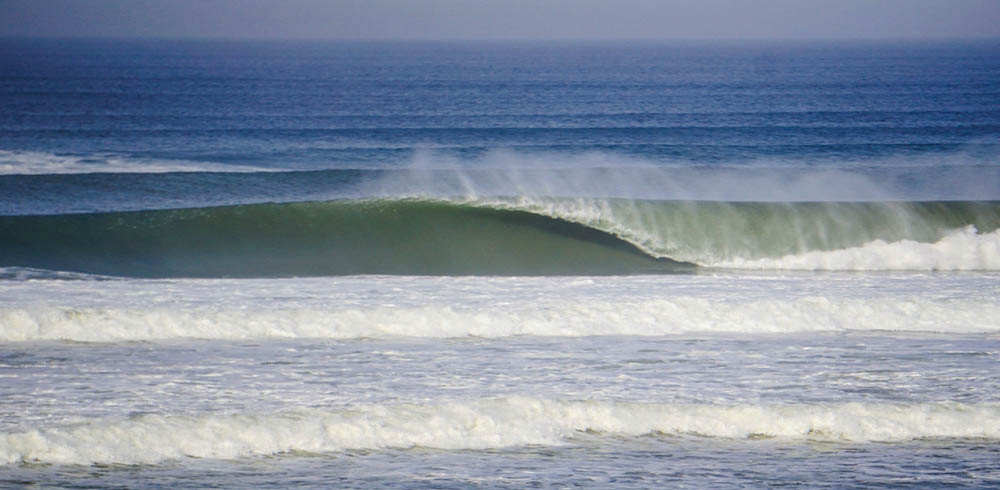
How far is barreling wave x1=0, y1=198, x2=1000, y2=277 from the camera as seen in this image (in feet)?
43.9

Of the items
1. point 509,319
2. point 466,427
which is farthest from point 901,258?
point 466,427

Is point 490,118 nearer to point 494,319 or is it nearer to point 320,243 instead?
point 320,243

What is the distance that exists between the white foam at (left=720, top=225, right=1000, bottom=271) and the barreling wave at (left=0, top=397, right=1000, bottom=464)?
21.7ft

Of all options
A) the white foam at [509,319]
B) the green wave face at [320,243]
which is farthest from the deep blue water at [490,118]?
the white foam at [509,319]

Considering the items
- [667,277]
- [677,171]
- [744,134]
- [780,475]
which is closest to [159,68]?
[744,134]

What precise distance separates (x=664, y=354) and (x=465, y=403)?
232 cm

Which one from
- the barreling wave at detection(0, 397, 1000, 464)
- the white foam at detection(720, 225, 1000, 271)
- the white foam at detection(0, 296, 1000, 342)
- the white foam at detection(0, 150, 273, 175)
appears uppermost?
the white foam at detection(0, 150, 273, 175)

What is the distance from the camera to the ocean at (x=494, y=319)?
21.6 ft

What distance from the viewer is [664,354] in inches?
351

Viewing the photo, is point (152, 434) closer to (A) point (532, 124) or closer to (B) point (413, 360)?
(B) point (413, 360)

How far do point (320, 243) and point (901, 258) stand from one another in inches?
322

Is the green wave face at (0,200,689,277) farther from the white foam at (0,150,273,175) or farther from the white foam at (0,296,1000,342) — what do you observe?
the white foam at (0,150,273,175)

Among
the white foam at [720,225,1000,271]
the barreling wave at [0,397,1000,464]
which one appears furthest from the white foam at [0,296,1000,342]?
the white foam at [720,225,1000,271]

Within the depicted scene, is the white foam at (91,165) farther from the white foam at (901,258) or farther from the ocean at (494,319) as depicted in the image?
the white foam at (901,258)
